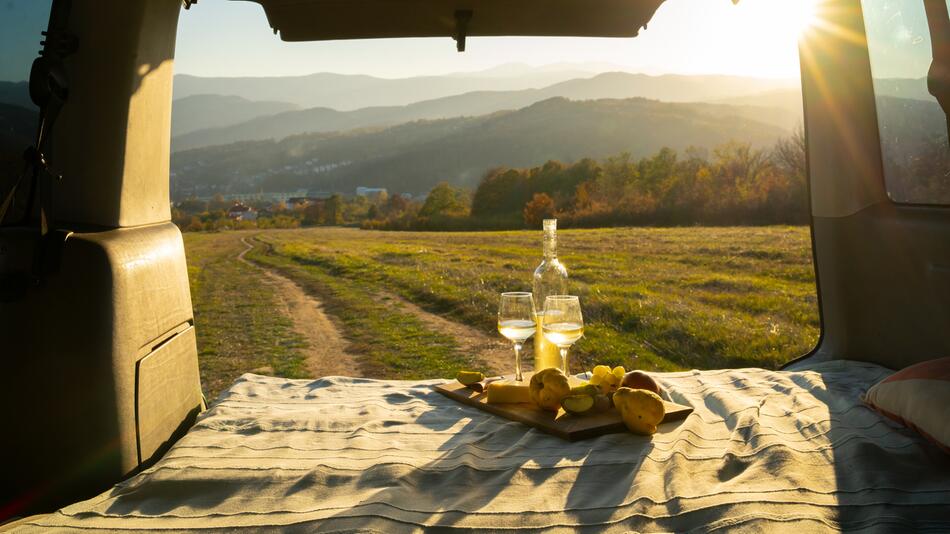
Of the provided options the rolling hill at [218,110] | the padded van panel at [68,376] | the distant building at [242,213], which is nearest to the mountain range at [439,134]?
the rolling hill at [218,110]

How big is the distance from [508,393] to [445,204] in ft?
71.5

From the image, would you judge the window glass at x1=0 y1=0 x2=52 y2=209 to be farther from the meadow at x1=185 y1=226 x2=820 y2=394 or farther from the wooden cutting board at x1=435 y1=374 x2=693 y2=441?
the meadow at x1=185 y1=226 x2=820 y2=394

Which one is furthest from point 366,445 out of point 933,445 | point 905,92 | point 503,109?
point 503,109

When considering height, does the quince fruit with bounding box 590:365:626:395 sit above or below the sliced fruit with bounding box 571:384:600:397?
below

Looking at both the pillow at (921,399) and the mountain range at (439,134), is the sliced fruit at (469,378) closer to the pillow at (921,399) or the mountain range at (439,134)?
the pillow at (921,399)

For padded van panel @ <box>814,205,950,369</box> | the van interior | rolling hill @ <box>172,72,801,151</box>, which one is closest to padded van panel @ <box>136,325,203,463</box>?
the van interior

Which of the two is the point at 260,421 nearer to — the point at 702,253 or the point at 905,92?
the point at 905,92

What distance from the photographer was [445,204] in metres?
23.6

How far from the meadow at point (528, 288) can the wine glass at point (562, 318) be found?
406 centimetres

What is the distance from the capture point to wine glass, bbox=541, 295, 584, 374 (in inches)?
69.7

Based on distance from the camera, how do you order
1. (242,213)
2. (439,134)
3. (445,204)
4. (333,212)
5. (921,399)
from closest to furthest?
(921,399) < (445,204) < (242,213) < (333,212) < (439,134)

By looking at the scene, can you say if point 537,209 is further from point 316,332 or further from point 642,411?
point 642,411

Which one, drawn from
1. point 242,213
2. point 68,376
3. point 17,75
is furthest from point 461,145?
point 68,376

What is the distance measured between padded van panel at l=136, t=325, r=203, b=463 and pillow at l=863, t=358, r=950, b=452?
177 cm
